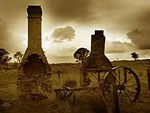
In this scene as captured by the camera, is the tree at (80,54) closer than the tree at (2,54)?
Yes

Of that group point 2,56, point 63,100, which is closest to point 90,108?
point 63,100

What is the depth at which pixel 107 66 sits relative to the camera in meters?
13.9

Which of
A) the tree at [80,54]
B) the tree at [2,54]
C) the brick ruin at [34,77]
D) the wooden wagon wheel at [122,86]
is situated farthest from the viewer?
the tree at [2,54]

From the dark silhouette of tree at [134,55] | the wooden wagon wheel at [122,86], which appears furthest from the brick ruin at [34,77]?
the dark silhouette of tree at [134,55]

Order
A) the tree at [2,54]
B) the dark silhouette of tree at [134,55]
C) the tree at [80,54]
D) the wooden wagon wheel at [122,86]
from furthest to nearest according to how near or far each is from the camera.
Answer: the dark silhouette of tree at [134,55] → the tree at [2,54] → the tree at [80,54] → the wooden wagon wheel at [122,86]

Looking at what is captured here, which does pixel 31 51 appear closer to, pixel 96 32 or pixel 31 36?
pixel 31 36

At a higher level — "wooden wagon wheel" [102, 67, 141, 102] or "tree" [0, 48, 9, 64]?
"tree" [0, 48, 9, 64]

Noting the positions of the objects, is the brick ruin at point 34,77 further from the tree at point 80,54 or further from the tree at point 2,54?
the tree at point 2,54

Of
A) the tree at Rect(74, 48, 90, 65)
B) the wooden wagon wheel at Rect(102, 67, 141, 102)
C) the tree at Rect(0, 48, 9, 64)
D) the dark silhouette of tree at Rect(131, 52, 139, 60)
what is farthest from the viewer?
the dark silhouette of tree at Rect(131, 52, 139, 60)

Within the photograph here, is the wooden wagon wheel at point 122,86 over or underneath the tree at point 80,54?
underneath

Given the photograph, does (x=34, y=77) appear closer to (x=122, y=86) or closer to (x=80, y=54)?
(x=122, y=86)

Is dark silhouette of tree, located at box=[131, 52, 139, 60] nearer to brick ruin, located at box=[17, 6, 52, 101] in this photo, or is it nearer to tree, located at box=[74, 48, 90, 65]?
tree, located at box=[74, 48, 90, 65]

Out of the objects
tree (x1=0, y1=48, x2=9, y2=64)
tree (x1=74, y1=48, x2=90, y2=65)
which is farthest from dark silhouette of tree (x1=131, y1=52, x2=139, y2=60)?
tree (x1=0, y1=48, x2=9, y2=64)

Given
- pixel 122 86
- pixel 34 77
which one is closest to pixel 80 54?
pixel 34 77
